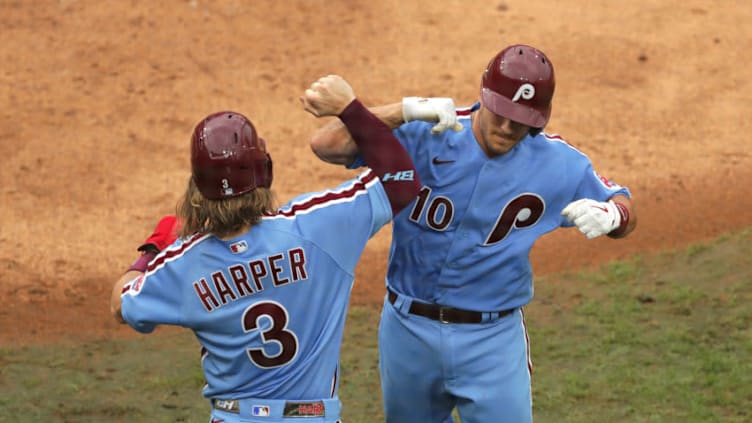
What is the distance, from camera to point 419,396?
4.51 m

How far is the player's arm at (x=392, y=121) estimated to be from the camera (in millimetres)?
3873

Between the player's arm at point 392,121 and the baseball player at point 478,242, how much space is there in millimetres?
137

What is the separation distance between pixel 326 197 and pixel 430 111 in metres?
0.49

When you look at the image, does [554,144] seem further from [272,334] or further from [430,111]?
[272,334]

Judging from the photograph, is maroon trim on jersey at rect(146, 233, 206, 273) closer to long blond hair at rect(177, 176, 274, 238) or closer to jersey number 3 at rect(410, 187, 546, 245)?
long blond hair at rect(177, 176, 274, 238)

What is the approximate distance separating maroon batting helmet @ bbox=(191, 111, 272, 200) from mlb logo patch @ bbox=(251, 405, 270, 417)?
69 cm

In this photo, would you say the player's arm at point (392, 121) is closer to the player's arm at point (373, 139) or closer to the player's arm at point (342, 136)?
the player's arm at point (342, 136)

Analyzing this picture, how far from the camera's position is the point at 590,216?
4008 millimetres

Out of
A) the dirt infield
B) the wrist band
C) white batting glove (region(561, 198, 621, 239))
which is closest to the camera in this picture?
white batting glove (region(561, 198, 621, 239))

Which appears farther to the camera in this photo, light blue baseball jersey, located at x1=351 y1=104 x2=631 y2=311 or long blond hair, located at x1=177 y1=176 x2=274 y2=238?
light blue baseball jersey, located at x1=351 y1=104 x2=631 y2=311

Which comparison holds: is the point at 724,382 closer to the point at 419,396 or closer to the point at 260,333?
the point at 419,396

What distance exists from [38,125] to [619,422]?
6.13m

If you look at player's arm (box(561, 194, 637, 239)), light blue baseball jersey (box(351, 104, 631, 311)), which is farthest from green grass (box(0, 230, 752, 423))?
player's arm (box(561, 194, 637, 239))

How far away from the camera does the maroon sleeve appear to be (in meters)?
3.71
